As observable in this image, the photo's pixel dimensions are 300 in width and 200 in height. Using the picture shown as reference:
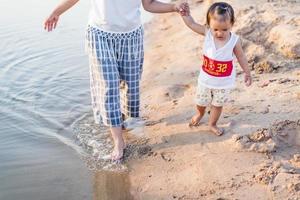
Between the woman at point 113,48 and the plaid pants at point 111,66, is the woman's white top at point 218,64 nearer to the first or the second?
the woman at point 113,48

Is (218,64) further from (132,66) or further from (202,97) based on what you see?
(132,66)

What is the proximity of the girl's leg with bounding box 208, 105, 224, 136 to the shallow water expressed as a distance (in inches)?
33.7

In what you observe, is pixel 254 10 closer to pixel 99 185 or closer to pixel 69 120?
pixel 69 120

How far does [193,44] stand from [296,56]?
1695 mm

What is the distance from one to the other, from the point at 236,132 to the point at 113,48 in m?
1.17

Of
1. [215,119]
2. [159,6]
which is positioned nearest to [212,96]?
[215,119]

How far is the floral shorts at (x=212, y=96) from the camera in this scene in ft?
13.0

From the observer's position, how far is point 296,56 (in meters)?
5.24

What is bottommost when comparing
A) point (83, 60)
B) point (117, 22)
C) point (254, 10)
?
point (83, 60)

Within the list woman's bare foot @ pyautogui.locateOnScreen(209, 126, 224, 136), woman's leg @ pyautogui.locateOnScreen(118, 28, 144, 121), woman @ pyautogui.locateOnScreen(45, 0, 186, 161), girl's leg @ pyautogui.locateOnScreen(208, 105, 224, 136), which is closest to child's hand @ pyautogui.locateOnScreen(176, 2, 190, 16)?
woman @ pyautogui.locateOnScreen(45, 0, 186, 161)

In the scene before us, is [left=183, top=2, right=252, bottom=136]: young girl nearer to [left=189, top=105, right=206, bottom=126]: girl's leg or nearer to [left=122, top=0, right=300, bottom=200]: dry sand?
[left=189, top=105, right=206, bottom=126]: girl's leg

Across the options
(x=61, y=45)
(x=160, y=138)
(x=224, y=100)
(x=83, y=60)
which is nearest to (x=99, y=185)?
(x=160, y=138)

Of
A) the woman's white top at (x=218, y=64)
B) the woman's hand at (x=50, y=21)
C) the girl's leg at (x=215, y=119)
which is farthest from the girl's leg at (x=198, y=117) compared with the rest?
the woman's hand at (x=50, y=21)

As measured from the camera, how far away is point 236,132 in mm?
4059
